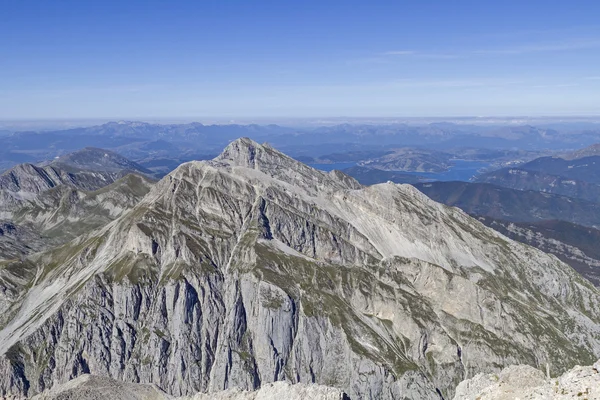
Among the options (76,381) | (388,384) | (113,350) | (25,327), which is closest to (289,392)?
(76,381)

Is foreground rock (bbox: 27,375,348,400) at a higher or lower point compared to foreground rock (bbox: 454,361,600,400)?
lower

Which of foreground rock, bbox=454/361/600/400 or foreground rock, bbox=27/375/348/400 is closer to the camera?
foreground rock, bbox=454/361/600/400

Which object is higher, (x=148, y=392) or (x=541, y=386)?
(x=541, y=386)

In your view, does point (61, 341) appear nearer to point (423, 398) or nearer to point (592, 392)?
point (423, 398)

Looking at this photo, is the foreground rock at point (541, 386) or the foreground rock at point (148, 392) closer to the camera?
the foreground rock at point (541, 386)

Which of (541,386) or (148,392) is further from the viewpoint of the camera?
(148,392)
